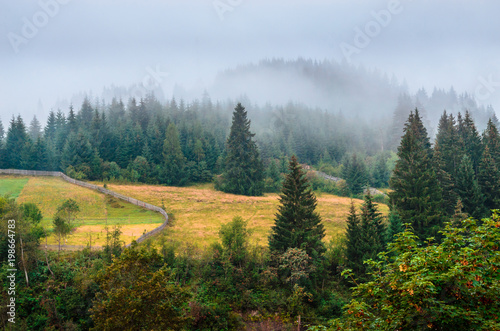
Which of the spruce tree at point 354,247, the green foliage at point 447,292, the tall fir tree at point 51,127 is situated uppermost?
the tall fir tree at point 51,127

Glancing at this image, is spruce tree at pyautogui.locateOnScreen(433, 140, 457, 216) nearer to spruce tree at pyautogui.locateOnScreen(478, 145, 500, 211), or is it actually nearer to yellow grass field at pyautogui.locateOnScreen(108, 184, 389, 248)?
spruce tree at pyautogui.locateOnScreen(478, 145, 500, 211)

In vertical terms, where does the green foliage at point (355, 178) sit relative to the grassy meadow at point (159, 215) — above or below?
above

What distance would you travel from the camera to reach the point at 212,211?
5269 centimetres

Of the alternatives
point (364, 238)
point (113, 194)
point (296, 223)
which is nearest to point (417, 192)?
point (364, 238)

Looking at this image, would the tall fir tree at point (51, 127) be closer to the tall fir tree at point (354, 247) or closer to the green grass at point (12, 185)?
the green grass at point (12, 185)

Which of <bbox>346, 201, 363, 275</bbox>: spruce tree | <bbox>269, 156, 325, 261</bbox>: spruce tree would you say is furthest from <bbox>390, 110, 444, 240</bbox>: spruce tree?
<bbox>269, 156, 325, 261</bbox>: spruce tree

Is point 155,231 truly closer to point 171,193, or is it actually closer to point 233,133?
Result: point 171,193

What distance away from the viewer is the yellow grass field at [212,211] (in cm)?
4125

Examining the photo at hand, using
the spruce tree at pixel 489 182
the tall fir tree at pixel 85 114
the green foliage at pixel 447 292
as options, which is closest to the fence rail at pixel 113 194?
the green foliage at pixel 447 292

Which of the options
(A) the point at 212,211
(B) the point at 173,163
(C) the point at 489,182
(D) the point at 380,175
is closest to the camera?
(C) the point at 489,182

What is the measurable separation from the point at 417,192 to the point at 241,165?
42.4m

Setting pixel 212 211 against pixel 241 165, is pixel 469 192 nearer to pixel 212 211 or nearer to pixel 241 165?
pixel 212 211

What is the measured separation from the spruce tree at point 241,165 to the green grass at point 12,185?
3890 cm

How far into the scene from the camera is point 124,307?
17.6 m
